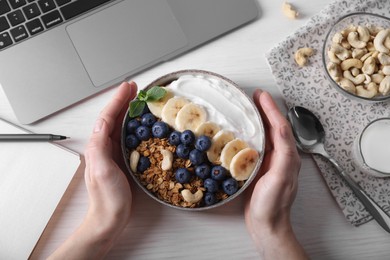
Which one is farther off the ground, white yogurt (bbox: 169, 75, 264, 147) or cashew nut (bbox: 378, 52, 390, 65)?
white yogurt (bbox: 169, 75, 264, 147)

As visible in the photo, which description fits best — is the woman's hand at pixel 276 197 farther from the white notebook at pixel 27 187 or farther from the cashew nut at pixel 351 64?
the white notebook at pixel 27 187

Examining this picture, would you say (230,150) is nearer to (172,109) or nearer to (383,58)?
(172,109)

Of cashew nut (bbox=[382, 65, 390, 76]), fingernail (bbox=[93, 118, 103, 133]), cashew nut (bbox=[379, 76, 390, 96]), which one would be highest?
fingernail (bbox=[93, 118, 103, 133])

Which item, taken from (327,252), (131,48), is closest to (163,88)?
(131,48)

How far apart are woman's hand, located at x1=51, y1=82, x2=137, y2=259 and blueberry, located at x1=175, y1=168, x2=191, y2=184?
0.09m

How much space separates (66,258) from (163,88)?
12.6 inches

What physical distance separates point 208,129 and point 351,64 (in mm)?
303

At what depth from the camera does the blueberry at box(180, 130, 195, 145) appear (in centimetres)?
62

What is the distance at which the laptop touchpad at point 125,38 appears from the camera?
2.34ft

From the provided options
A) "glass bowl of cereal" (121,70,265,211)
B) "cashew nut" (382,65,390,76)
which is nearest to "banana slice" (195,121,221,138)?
"glass bowl of cereal" (121,70,265,211)

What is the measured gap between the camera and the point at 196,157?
0.62m

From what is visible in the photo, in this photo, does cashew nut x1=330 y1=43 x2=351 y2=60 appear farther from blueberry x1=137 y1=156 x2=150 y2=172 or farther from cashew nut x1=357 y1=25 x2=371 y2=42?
blueberry x1=137 y1=156 x2=150 y2=172

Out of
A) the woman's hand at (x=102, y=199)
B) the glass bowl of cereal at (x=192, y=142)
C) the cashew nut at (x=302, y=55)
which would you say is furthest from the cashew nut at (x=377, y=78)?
the woman's hand at (x=102, y=199)

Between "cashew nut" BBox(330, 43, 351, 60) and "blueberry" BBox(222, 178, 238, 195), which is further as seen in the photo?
"cashew nut" BBox(330, 43, 351, 60)
